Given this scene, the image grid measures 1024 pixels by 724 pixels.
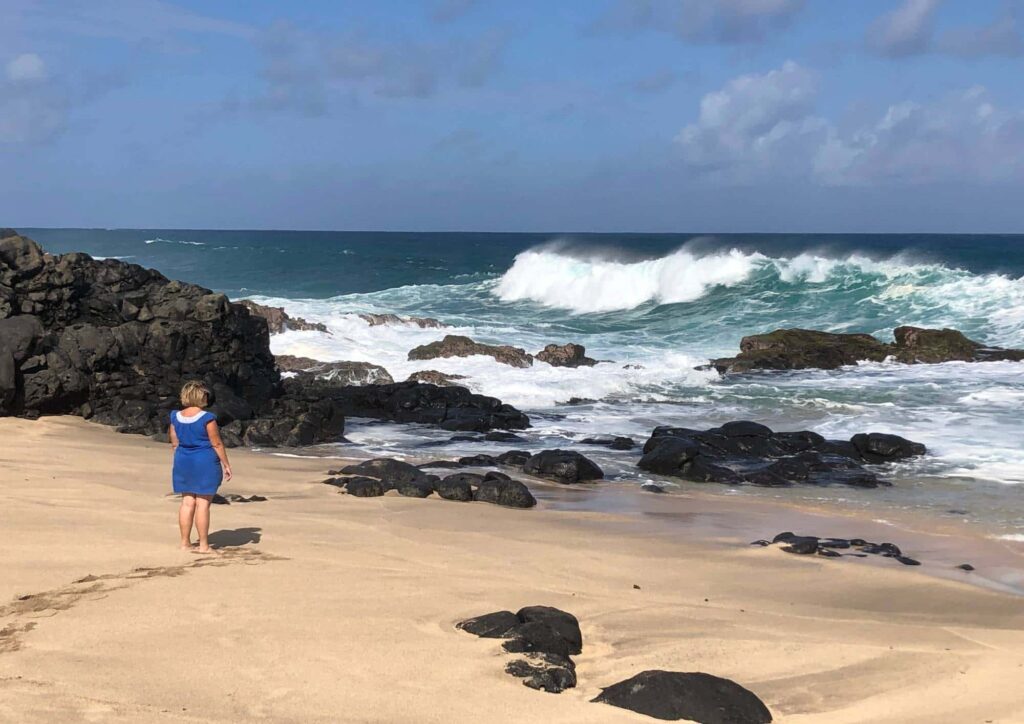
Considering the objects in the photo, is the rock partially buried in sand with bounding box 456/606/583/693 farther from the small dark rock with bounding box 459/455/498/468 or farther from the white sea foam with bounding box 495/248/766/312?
the white sea foam with bounding box 495/248/766/312

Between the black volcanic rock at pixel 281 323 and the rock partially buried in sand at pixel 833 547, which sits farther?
the black volcanic rock at pixel 281 323

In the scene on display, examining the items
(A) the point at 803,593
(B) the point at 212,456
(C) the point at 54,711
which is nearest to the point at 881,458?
(A) the point at 803,593

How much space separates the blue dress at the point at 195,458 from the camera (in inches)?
263

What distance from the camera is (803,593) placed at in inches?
286

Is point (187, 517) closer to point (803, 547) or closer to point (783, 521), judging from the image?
point (803, 547)

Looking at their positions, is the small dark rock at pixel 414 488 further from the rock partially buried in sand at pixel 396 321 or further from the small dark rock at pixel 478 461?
the rock partially buried in sand at pixel 396 321

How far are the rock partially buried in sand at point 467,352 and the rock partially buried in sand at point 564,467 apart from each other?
10.5m

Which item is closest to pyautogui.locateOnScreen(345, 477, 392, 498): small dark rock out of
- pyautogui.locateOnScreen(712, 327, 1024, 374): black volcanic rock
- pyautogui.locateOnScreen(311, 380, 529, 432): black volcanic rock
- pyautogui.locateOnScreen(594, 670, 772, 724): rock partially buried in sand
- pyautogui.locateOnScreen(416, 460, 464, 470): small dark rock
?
pyautogui.locateOnScreen(416, 460, 464, 470): small dark rock

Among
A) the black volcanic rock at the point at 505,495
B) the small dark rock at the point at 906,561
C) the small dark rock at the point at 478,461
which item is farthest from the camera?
the small dark rock at the point at 478,461

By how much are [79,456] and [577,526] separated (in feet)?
16.8

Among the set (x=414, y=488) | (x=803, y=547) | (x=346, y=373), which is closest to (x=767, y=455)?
(x=803, y=547)

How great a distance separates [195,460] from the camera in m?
6.71

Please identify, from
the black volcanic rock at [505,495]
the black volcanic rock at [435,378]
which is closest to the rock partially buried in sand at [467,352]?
the black volcanic rock at [435,378]

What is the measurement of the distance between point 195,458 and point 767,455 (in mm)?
9013
